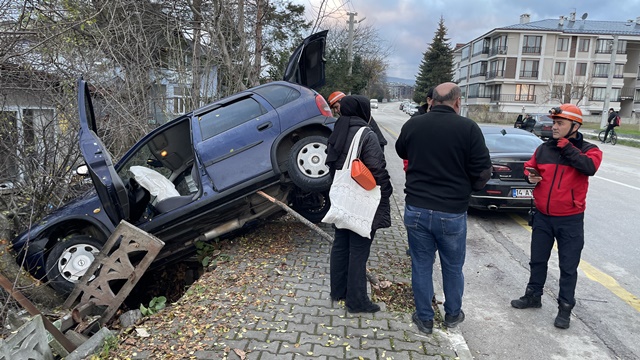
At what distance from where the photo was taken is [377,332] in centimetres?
333

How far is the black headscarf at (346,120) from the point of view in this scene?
3.56 m

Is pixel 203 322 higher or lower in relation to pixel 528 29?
lower

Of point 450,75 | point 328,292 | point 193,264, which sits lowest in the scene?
point 193,264

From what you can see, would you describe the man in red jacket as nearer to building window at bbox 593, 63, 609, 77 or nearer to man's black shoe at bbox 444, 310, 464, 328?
man's black shoe at bbox 444, 310, 464, 328

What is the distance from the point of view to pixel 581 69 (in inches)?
2140

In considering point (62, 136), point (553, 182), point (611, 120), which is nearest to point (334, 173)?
point (553, 182)

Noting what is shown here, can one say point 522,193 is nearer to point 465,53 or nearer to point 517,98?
point 517,98

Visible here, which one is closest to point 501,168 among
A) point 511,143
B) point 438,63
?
point 511,143

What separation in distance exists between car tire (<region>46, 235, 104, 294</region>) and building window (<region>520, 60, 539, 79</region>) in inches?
2363

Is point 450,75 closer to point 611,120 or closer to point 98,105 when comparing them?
point 611,120

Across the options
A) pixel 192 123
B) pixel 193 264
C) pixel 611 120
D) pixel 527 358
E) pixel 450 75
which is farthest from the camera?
pixel 450 75

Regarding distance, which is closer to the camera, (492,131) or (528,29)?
(492,131)

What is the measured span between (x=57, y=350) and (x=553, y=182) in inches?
172

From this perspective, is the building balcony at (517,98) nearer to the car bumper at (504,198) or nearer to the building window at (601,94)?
the building window at (601,94)
